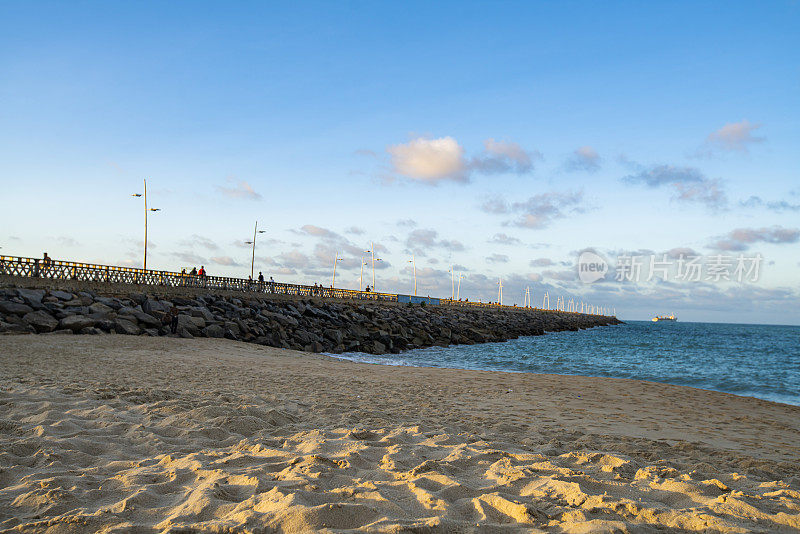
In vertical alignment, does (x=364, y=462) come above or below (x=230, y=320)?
above

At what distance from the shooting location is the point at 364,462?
432 centimetres

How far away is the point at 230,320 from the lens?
2548 centimetres

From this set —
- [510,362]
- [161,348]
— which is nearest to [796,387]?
[510,362]

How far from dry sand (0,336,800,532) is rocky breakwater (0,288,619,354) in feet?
39.1

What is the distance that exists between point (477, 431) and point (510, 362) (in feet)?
60.8

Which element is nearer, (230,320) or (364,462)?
(364,462)

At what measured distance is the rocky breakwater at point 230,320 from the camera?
62.5 ft

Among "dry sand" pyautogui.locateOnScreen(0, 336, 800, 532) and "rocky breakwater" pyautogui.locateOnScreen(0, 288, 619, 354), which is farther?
"rocky breakwater" pyautogui.locateOnScreen(0, 288, 619, 354)

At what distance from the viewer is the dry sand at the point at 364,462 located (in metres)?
3.12

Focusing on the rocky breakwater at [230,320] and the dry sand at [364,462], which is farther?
the rocky breakwater at [230,320]

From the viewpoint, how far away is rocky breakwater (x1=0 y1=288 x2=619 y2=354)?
19.0 meters

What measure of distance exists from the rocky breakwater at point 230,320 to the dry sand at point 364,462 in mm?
11904

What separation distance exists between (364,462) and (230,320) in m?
22.8

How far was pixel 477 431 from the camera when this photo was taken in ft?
20.3
